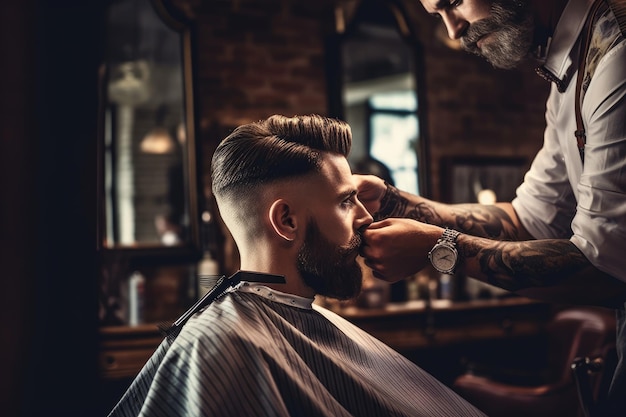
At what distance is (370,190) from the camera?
6.15 feet

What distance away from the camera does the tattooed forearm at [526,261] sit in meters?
1.60

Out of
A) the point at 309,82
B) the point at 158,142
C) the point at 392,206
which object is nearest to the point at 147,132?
the point at 158,142

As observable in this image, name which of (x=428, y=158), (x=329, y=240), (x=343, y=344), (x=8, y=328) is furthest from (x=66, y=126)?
(x=428, y=158)

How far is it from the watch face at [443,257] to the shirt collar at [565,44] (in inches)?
24.0

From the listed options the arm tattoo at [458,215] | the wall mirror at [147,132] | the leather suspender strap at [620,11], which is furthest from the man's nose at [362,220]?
the wall mirror at [147,132]

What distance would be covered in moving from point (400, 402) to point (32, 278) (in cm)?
86

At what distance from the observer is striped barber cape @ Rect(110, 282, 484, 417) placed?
1.25m

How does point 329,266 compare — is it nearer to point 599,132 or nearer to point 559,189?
point 599,132

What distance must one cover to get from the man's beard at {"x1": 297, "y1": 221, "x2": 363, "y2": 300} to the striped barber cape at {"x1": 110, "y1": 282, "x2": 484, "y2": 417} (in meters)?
0.06

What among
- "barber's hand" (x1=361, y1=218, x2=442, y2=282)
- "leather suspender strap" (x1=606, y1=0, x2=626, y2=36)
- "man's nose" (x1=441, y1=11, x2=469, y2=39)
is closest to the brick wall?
"man's nose" (x1=441, y1=11, x2=469, y2=39)

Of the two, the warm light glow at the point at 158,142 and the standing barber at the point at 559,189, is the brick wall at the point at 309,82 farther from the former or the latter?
the standing barber at the point at 559,189

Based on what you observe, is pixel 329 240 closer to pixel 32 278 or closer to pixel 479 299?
pixel 32 278

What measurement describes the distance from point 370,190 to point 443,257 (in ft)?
1.07

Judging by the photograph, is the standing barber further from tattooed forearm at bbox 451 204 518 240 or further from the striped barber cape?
the striped barber cape
